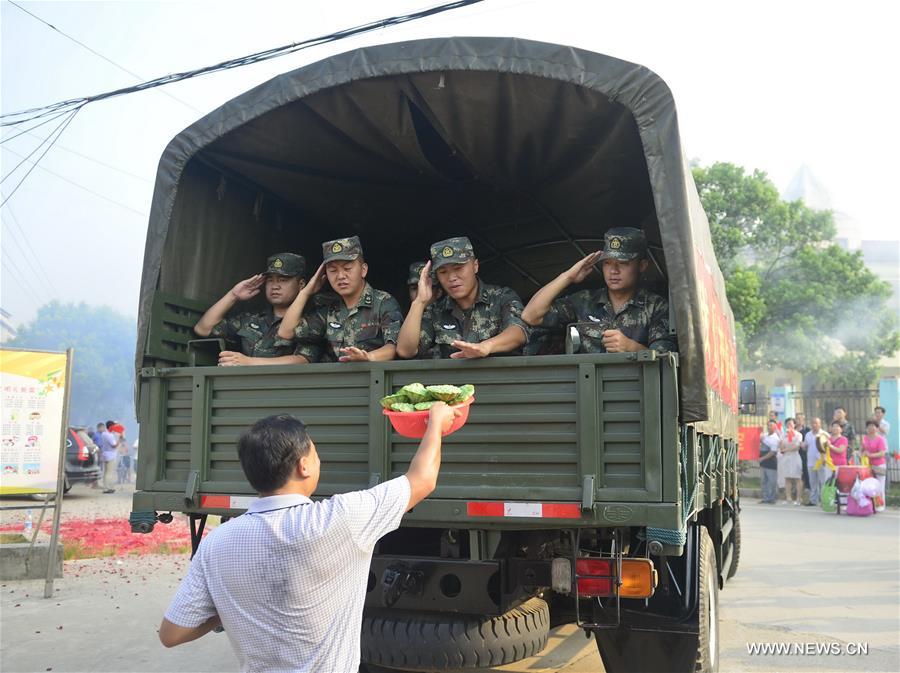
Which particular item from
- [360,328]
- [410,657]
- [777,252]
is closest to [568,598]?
[410,657]

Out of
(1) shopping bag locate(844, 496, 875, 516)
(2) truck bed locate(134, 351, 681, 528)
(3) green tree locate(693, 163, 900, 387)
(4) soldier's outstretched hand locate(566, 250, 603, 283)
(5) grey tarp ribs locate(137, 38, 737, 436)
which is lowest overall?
(1) shopping bag locate(844, 496, 875, 516)

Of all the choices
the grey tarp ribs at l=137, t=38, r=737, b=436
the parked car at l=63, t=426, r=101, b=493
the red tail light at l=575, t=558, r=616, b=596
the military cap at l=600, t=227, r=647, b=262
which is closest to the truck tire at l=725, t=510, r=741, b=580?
the grey tarp ribs at l=137, t=38, r=737, b=436

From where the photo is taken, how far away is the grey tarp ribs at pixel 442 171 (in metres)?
3.81

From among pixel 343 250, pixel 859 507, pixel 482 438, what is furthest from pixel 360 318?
pixel 859 507

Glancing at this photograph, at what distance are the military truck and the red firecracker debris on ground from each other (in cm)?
568

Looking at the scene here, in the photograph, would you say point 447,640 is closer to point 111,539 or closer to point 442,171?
point 442,171

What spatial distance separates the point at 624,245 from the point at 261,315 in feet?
7.83

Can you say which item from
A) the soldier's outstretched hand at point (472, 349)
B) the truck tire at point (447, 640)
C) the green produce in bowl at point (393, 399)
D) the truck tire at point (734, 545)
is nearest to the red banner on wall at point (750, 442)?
the truck tire at point (734, 545)

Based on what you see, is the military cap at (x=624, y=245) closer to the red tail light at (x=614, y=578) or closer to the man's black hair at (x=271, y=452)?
the red tail light at (x=614, y=578)

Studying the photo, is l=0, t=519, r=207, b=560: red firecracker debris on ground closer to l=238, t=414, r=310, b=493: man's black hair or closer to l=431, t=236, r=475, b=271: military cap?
l=431, t=236, r=475, b=271: military cap

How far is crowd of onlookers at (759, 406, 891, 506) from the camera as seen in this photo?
1391 centimetres

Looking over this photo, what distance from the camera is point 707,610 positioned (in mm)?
4316

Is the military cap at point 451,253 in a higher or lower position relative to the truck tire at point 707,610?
higher

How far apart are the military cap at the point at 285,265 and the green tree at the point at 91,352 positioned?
70.8 meters
